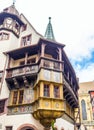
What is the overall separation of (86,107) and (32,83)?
38.4m

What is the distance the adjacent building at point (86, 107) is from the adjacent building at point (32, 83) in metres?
29.6

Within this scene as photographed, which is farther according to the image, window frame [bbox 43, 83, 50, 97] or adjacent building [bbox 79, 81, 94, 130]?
adjacent building [bbox 79, 81, 94, 130]

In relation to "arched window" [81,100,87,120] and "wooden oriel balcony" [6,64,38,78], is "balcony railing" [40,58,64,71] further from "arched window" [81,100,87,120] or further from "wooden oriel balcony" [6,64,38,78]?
"arched window" [81,100,87,120]

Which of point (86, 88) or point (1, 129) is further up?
point (86, 88)

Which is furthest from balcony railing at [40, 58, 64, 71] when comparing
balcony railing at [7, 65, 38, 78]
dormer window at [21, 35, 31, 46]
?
dormer window at [21, 35, 31, 46]

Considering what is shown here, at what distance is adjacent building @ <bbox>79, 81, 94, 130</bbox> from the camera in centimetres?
4719

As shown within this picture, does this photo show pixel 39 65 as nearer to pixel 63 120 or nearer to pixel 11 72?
pixel 11 72

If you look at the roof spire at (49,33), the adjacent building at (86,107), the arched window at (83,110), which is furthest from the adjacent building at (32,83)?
the arched window at (83,110)

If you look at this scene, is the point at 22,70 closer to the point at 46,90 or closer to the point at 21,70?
the point at 21,70

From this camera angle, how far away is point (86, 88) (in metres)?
53.6

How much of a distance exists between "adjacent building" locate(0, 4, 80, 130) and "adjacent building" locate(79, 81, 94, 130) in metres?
29.6

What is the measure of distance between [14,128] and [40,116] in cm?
309

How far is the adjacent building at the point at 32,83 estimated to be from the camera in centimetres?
1458

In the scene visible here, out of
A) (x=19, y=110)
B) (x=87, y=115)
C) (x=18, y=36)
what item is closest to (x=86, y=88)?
(x=87, y=115)
